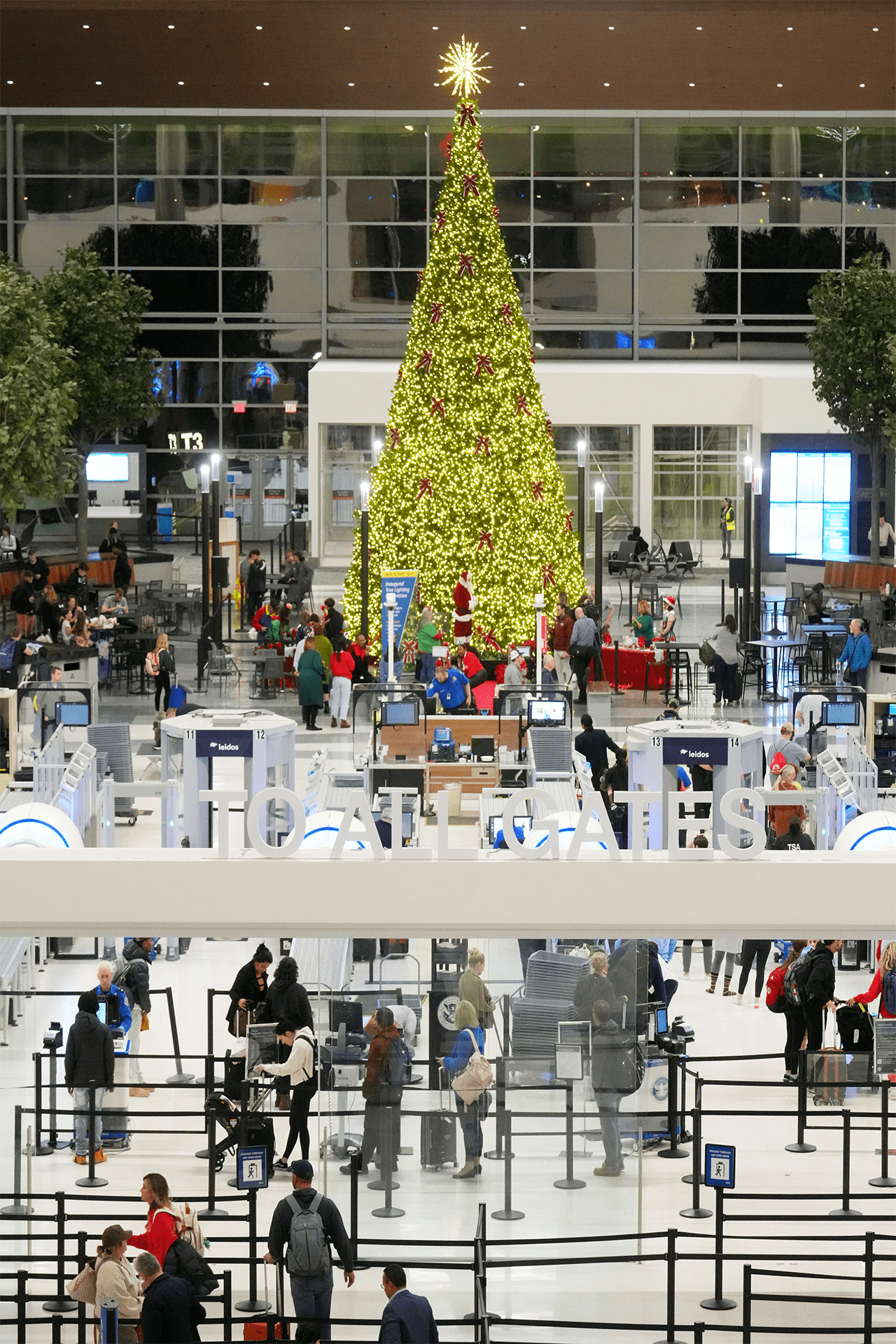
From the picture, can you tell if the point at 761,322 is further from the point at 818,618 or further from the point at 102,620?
the point at 102,620

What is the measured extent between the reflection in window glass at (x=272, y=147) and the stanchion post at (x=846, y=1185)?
32310 millimetres

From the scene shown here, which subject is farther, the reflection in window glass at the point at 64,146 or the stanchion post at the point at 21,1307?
the reflection in window glass at the point at 64,146

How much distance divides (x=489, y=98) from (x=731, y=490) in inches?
363

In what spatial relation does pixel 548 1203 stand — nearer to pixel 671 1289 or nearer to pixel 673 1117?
pixel 671 1289

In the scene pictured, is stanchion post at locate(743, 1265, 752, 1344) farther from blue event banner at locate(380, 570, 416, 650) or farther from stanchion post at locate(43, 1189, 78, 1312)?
blue event banner at locate(380, 570, 416, 650)

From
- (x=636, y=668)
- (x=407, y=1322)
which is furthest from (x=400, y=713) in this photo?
(x=407, y=1322)

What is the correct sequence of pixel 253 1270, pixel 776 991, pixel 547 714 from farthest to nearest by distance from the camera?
pixel 547 714, pixel 776 991, pixel 253 1270

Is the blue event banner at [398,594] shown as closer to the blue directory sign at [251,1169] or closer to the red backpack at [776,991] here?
the red backpack at [776,991]

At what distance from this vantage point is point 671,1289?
34.0ft

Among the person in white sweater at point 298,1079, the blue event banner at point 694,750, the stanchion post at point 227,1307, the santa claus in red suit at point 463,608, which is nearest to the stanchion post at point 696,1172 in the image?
the person in white sweater at point 298,1079

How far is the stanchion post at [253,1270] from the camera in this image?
420 inches

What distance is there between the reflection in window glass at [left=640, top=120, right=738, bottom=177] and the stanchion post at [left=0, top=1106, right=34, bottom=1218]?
108 ft

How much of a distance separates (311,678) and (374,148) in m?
21.3

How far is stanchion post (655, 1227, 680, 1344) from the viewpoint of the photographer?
10.3 m
